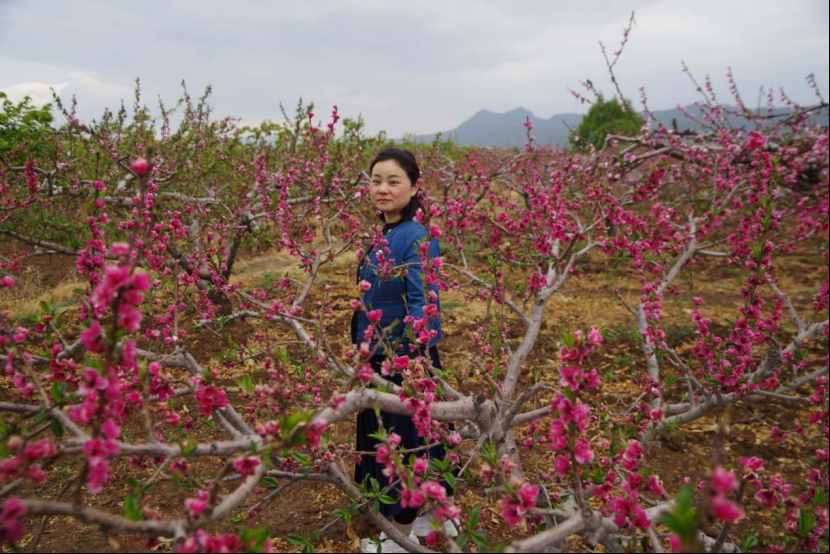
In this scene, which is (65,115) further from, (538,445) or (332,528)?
(538,445)

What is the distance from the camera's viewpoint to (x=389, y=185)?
316cm

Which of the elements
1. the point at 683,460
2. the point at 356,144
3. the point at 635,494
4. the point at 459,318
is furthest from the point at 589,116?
the point at 635,494

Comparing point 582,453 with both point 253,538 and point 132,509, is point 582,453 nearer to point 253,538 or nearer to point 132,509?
point 253,538

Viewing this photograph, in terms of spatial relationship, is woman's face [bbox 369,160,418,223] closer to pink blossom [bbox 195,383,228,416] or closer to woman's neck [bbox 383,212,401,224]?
woman's neck [bbox 383,212,401,224]

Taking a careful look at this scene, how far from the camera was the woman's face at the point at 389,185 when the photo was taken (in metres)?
3.15

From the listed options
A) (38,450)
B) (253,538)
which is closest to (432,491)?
(253,538)

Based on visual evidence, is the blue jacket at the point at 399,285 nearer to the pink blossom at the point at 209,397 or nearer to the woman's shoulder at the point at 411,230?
the woman's shoulder at the point at 411,230

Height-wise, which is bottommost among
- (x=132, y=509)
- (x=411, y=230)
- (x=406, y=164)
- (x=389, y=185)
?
(x=132, y=509)

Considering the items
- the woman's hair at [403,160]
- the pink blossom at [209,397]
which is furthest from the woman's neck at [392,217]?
the pink blossom at [209,397]

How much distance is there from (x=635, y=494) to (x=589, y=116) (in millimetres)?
30056

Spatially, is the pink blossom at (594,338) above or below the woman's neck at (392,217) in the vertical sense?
below

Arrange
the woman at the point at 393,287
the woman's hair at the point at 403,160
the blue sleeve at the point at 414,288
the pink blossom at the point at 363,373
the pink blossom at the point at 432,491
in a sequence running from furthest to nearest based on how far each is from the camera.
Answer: the woman's hair at the point at 403,160, the woman at the point at 393,287, the blue sleeve at the point at 414,288, the pink blossom at the point at 363,373, the pink blossom at the point at 432,491

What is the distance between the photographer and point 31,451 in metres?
1.25

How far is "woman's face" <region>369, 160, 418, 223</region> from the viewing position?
3154 mm
